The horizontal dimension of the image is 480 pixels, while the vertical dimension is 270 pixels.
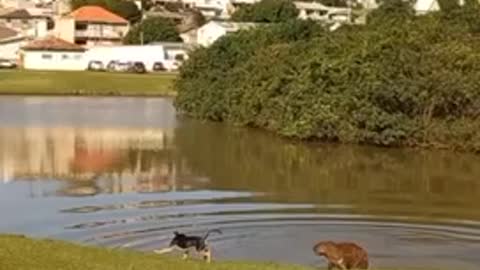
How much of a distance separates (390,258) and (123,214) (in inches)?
246

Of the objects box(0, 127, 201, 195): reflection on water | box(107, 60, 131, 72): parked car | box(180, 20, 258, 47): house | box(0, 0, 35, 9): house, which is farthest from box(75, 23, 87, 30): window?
box(0, 127, 201, 195): reflection on water

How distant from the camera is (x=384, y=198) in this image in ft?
85.6

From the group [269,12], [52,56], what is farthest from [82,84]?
[269,12]

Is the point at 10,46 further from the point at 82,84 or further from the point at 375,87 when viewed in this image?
the point at 375,87

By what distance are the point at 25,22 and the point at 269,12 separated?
96.6ft

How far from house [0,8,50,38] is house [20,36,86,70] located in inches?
859

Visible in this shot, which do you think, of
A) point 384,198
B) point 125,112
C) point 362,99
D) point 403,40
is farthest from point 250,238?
point 125,112

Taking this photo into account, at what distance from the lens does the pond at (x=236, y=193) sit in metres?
19.9

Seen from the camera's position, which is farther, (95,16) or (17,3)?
(17,3)

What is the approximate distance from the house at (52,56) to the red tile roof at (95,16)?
42.3ft

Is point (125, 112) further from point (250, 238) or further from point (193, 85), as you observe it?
point (250, 238)

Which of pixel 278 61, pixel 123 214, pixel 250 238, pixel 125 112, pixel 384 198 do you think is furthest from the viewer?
pixel 125 112

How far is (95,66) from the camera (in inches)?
3406

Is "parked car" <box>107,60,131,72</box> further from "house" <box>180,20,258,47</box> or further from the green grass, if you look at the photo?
the green grass
